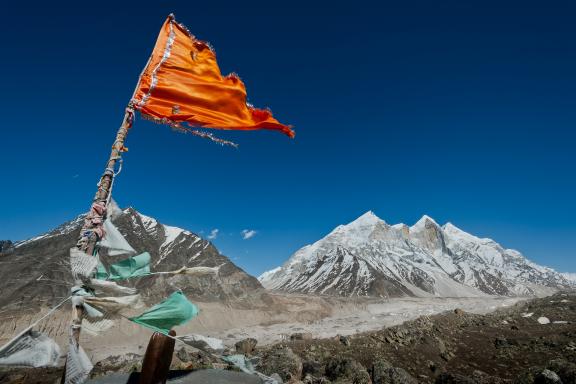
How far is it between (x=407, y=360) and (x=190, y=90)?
17.8 m

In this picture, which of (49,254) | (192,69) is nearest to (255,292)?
(49,254)

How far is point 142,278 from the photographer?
43531 millimetres

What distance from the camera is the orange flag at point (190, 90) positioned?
5852mm

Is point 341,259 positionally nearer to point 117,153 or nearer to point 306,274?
point 306,274

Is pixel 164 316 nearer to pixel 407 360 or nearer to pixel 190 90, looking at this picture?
pixel 190 90

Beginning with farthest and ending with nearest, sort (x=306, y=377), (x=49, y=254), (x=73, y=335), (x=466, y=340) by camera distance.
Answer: (x=49, y=254), (x=466, y=340), (x=306, y=377), (x=73, y=335)

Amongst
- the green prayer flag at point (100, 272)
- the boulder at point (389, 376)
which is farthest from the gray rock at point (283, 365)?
the green prayer flag at point (100, 272)

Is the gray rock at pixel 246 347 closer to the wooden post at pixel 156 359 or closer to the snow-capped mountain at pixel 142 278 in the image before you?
the snow-capped mountain at pixel 142 278

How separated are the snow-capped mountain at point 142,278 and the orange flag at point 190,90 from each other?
20.2 metres

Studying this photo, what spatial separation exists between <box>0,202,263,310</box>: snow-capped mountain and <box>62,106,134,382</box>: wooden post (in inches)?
818

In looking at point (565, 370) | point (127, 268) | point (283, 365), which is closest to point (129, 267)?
point (127, 268)

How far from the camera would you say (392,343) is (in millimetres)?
20984

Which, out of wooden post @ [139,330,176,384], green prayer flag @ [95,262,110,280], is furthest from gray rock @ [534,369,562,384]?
green prayer flag @ [95,262,110,280]

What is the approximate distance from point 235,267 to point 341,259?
96.3 m
